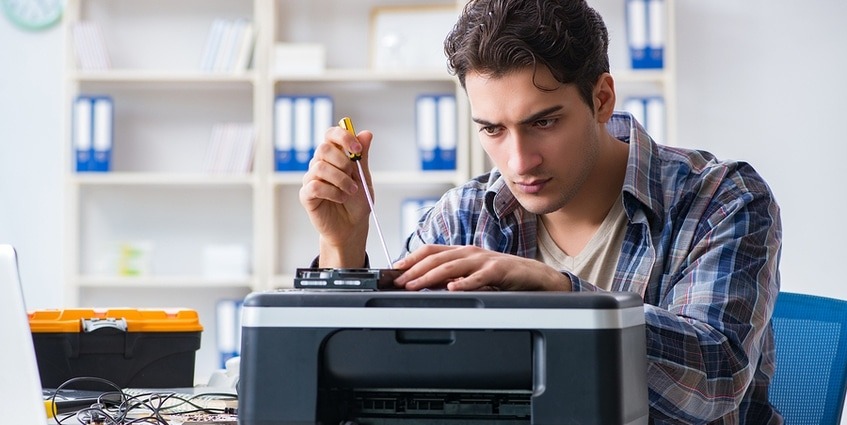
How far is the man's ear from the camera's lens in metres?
1.49

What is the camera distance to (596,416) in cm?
84

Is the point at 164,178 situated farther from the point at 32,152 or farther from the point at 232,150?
the point at 32,152

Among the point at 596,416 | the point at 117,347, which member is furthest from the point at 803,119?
the point at 596,416

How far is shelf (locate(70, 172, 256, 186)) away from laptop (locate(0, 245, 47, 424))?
2.83m

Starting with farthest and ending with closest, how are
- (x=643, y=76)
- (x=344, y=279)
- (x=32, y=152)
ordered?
(x=32, y=152)
(x=643, y=76)
(x=344, y=279)

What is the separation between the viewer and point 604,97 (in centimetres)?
152

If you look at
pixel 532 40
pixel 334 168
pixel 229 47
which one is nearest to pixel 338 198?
pixel 334 168

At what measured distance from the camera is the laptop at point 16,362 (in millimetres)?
968

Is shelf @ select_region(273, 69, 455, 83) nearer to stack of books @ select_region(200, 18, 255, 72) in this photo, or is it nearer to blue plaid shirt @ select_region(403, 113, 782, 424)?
stack of books @ select_region(200, 18, 255, 72)

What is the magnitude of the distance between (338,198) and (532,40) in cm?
35

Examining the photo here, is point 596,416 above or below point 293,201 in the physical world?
below

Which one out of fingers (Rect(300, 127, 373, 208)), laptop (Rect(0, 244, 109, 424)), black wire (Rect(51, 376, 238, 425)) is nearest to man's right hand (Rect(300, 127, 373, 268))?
fingers (Rect(300, 127, 373, 208))

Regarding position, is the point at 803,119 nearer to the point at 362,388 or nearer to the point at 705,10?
the point at 705,10

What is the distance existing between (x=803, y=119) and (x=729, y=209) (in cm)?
274
